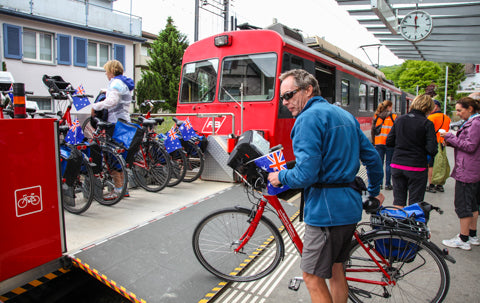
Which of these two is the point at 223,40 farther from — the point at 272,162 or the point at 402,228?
the point at 402,228

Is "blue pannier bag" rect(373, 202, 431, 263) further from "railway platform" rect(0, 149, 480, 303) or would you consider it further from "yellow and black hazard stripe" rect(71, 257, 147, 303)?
"yellow and black hazard stripe" rect(71, 257, 147, 303)

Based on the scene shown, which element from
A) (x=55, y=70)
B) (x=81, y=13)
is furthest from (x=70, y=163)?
(x=81, y=13)

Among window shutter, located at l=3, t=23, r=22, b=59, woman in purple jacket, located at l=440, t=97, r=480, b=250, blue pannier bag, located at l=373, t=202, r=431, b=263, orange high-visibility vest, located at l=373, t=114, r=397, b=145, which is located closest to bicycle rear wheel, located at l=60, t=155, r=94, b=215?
blue pannier bag, located at l=373, t=202, r=431, b=263

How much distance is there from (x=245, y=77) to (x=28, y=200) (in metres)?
5.15

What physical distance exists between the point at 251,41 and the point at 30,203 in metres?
5.39

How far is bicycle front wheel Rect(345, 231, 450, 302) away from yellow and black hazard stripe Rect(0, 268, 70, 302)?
242 cm

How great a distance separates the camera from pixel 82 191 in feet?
14.2

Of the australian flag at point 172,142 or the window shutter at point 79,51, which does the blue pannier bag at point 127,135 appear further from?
the window shutter at point 79,51

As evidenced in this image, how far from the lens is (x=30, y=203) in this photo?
2.62 meters

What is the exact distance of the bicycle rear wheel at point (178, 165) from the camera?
604cm

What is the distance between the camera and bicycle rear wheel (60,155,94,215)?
4250 millimetres

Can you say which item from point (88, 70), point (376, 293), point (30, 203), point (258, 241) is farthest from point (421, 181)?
point (88, 70)

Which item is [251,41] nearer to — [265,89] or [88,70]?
[265,89]

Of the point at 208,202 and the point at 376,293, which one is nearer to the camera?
the point at 376,293
